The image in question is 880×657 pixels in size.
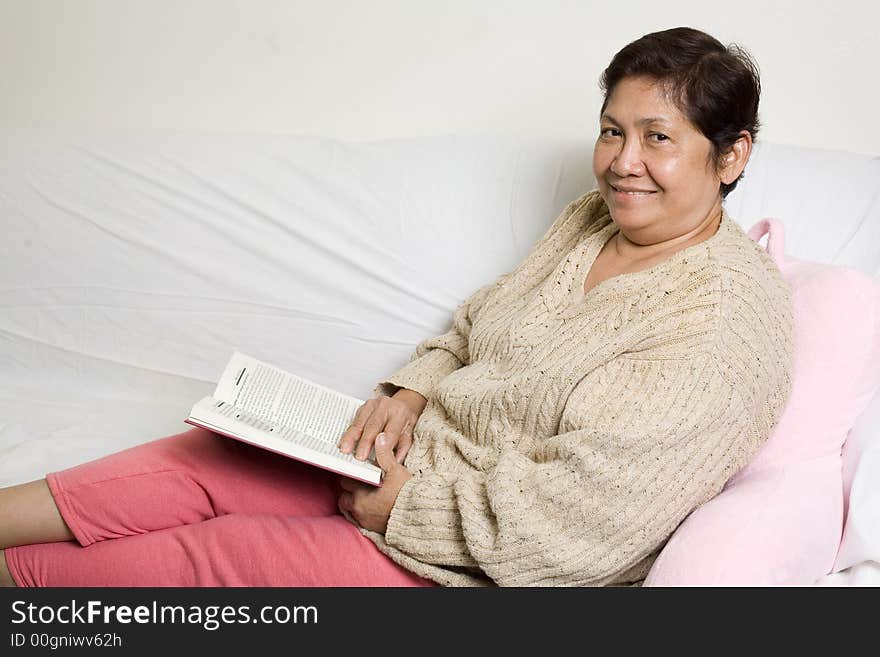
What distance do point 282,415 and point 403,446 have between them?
7.6 inches

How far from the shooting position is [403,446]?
A: 4.91 ft

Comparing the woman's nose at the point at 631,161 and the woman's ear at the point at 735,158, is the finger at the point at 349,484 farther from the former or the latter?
the woman's ear at the point at 735,158

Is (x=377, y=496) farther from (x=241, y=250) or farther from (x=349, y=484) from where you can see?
(x=241, y=250)

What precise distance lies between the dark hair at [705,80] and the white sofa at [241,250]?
0.65 m

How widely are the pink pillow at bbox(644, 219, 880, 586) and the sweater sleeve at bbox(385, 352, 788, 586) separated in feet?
0.15

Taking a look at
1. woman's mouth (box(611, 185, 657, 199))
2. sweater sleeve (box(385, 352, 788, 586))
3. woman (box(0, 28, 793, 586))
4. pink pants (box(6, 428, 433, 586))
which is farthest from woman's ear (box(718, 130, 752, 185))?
pink pants (box(6, 428, 433, 586))

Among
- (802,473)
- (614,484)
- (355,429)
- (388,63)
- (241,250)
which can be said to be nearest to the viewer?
(614,484)

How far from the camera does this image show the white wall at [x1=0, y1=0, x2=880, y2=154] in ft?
7.16

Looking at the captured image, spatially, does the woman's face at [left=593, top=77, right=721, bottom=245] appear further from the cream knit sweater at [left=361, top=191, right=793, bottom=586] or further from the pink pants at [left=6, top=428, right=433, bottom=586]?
the pink pants at [left=6, top=428, right=433, bottom=586]

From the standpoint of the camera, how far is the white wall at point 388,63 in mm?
2182

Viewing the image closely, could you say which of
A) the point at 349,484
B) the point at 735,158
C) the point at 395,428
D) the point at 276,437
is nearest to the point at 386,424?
the point at 395,428

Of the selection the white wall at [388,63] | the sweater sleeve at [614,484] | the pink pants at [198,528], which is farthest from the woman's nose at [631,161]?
the white wall at [388,63]
